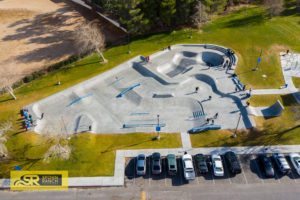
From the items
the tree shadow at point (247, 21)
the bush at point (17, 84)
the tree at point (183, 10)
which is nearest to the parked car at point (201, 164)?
the bush at point (17, 84)

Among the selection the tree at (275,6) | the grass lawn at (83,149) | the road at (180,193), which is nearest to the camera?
the road at (180,193)

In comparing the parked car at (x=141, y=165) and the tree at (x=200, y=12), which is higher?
the tree at (x=200, y=12)

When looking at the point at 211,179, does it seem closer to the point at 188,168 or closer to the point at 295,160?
the point at 188,168

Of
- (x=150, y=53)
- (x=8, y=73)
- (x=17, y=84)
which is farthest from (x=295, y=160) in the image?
(x=8, y=73)

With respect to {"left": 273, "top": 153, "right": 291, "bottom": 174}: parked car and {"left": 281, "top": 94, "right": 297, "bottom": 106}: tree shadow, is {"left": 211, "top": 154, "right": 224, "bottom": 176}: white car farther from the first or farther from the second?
{"left": 281, "top": 94, "right": 297, "bottom": 106}: tree shadow

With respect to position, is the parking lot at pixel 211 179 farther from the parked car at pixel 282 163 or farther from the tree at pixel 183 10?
the tree at pixel 183 10

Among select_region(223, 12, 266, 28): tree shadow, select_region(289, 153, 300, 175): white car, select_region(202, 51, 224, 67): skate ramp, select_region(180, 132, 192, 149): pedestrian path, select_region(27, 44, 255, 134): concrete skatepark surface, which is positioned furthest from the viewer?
select_region(223, 12, 266, 28): tree shadow

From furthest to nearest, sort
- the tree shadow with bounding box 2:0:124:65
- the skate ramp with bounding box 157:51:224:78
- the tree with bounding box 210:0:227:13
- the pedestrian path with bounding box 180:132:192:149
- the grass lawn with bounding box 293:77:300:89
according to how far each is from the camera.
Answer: the tree with bounding box 210:0:227:13 → the tree shadow with bounding box 2:0:124:65 → the skate ramp with bounding box 157:51:224:78 → the grass lawn with bounding box 293:77:300:89 → the pedestrian path with bounding box 180:132:192:149

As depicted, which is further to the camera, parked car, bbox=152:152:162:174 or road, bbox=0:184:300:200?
parked car, bbox=152:152:162:174

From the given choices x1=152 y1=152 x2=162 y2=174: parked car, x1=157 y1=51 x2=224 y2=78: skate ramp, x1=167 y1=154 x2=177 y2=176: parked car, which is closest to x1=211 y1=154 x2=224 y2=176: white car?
x1=167 y1=154 x2=177 y2=176: parked car
